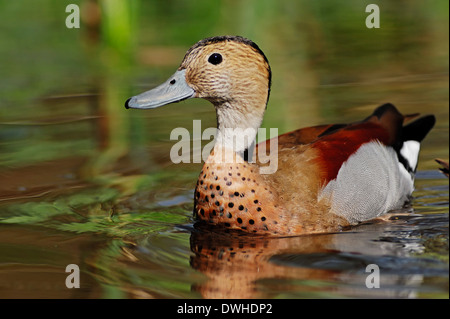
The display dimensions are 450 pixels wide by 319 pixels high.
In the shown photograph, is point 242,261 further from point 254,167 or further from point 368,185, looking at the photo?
point 368,185

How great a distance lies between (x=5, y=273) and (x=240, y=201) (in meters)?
1.81

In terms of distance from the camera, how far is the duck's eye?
255 inches

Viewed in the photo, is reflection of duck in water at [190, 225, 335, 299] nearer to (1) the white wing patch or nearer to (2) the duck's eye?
(1) the white wing patch

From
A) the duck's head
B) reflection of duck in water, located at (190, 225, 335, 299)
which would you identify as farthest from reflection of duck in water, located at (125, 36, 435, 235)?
reflection of duck in water, located at (190, 225, 335, 299)

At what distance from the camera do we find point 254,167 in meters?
6.45

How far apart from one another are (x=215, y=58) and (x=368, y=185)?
1705 mm

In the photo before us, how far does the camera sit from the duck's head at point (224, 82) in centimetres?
647
